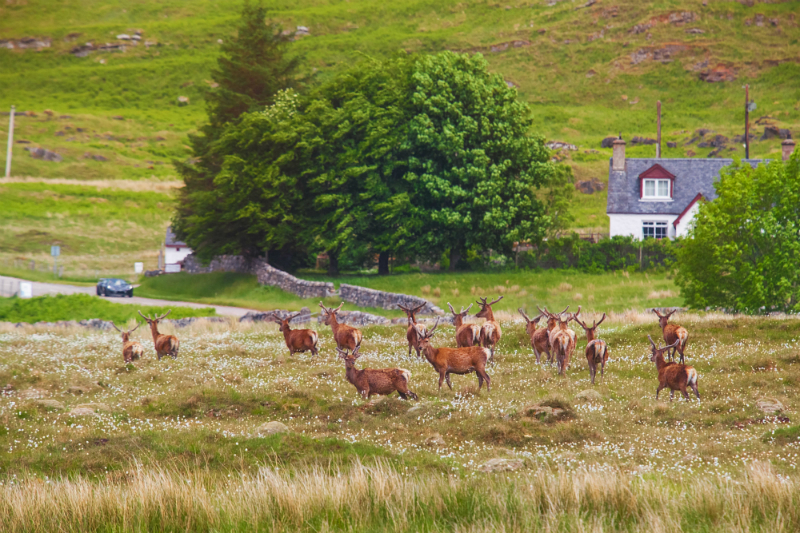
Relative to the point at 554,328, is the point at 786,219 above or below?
above

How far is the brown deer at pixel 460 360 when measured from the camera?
59.7 feet

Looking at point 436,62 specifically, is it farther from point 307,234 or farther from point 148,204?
point 148,204

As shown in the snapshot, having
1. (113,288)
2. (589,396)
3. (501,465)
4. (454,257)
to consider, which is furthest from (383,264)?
(501,465)

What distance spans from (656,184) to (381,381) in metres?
52.4

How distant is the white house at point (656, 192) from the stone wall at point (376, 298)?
86.2 ft

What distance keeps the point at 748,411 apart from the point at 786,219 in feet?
66.7

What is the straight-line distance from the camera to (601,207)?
90500 mm

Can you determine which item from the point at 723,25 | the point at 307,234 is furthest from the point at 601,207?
the point at 723,25

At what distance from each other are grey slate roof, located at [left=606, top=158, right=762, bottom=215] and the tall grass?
5486 centimetres

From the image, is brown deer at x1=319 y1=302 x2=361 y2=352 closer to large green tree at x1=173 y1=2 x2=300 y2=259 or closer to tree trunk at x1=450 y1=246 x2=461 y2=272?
tree trunk at x1=450 y1=246 x2=461 y2=272

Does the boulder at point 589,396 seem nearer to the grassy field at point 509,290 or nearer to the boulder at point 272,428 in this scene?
the boulder at point 272,428

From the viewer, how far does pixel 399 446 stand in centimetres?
1402

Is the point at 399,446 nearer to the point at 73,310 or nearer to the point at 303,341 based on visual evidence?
the point at 303,341

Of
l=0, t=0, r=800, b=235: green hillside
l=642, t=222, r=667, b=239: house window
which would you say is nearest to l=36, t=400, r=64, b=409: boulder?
l=642, t=222, r=667, b=239: house window
